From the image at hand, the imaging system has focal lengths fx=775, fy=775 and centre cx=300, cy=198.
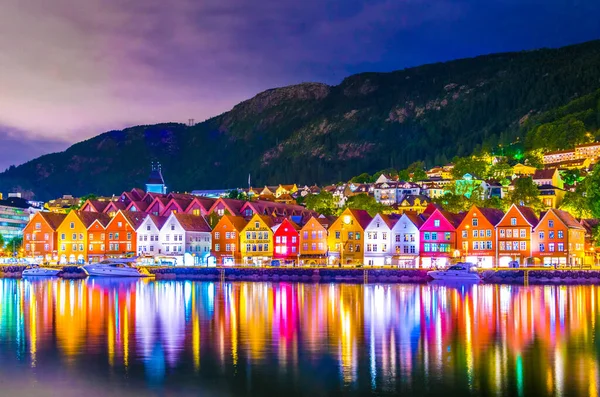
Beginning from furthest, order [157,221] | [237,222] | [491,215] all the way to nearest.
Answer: [237,222] → [157,221] → [491,215]

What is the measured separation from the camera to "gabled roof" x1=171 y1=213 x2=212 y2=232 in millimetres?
113375

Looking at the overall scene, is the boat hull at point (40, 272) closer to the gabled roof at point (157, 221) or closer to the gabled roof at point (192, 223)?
the gabled roof at point (157, 221)

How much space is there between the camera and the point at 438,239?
103 m

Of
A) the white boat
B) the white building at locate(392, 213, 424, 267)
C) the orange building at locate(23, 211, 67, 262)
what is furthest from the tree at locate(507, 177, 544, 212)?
the orange building at locate(23, 211, 67, 262)

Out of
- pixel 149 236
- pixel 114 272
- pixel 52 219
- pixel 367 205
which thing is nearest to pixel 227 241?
pixel 149 236

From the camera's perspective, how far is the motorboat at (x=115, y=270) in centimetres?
9844

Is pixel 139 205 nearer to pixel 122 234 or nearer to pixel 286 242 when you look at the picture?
pixel 122 234

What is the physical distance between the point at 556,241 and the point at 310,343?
2606 inches

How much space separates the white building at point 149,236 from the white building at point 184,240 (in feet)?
2.62

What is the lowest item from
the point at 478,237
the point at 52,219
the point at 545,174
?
the point at 478,237

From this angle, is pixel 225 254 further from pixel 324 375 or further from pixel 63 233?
pixel 324 375

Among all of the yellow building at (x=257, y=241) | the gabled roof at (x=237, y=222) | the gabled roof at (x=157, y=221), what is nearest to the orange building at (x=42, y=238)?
the gabled roof at (x=157, y=221)

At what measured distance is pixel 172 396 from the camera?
2544cm

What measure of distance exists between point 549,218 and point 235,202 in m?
55.1
